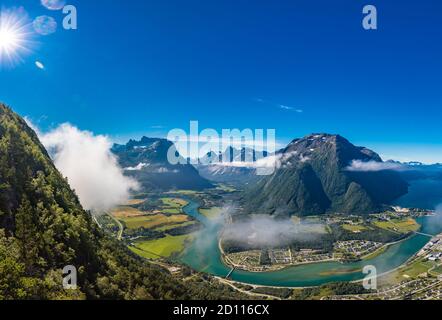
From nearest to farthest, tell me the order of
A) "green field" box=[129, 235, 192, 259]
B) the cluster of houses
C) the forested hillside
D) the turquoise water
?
the forested hillside → the turquoise water → the cluster of houses → "green field" box=[129, 235, 192, 259]

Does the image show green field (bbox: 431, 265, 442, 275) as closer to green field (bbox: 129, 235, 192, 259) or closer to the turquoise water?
the turquoise water

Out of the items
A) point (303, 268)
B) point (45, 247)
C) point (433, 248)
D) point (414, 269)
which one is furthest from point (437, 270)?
point (45, 247)

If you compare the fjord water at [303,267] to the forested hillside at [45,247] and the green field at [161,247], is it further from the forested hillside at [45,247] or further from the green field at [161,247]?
the forested hillside at [45,247]

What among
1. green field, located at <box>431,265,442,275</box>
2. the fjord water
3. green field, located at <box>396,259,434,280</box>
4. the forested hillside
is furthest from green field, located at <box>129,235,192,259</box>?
green field, located at <box>431,265,442,275</box>

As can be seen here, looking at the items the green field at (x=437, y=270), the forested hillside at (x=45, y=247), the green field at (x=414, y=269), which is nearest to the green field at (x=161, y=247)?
the forested hillside at (x=45, y=247)
